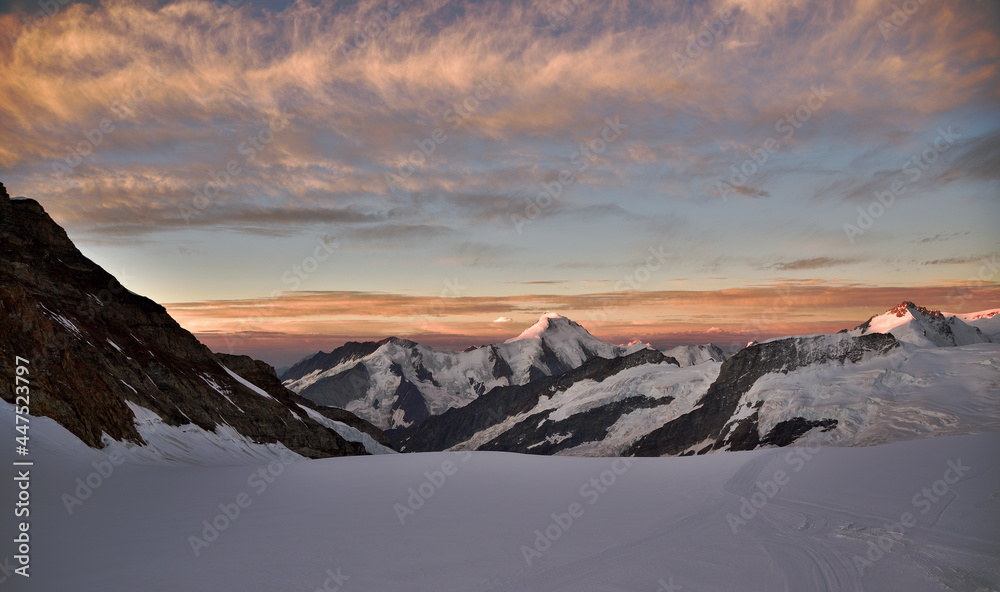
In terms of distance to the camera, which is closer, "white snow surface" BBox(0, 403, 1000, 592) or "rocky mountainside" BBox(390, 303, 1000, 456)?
"white snow surface" BBox(0, 403, 1000, 592)

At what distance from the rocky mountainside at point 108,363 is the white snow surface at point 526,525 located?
728 cm

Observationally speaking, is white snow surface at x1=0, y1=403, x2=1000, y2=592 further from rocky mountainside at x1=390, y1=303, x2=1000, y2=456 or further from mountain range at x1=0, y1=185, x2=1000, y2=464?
rocky mountainside at x1=390, y1=303, x2=1000, y2=456

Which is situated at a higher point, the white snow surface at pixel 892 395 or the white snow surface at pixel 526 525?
the white snow surface at pixel 526 525

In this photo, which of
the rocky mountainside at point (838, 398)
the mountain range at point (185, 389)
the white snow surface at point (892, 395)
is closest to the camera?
the mountain range at point (185, 389)

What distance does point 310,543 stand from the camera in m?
12.9

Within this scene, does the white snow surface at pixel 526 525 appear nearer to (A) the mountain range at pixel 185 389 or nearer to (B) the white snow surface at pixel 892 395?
(A) the mountain range at pixel 185 389

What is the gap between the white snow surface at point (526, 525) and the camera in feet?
36.7

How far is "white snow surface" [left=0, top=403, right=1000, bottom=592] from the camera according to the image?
36.7 ft

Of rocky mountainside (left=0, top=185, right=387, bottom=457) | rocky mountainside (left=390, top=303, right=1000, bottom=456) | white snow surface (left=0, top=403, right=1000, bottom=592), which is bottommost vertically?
rocky mountainside (left=390, top=303, right=1000, bottom=456)

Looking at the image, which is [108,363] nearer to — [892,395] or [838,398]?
[838,398]

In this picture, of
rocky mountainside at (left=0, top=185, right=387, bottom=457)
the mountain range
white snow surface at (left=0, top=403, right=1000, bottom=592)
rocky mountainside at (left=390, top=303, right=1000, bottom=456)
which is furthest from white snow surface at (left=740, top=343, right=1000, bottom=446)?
rocky mountainside at (left=0, top=185, right=387, bottom=457)

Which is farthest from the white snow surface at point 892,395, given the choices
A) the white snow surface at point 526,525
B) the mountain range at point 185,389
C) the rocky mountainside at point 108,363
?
the rocky mountainside at point 108,363

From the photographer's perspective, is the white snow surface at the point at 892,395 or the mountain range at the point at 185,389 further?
the white snow surface at the point at 892,395

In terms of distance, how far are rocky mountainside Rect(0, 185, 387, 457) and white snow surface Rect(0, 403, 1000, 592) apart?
728cm
